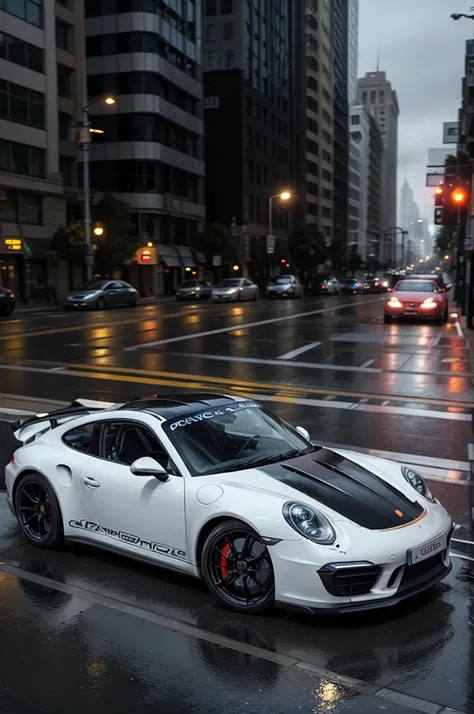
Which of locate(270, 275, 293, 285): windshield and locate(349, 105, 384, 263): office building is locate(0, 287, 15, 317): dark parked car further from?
locate(349, 105, 384, 263): office building

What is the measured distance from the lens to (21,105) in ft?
147

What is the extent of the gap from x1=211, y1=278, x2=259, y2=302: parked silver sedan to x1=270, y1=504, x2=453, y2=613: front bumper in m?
42.9

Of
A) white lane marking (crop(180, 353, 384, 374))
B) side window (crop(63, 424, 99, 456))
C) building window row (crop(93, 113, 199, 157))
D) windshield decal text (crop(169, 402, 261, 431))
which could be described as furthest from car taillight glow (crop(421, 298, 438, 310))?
building window row (crop(93, 113, 199, 157))

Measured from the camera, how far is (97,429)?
245 inches

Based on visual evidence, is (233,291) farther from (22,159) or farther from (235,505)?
(235,505)

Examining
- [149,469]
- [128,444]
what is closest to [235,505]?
[149,469]

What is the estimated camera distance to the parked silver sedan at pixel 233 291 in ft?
156

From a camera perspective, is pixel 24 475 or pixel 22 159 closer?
pixel 24 475

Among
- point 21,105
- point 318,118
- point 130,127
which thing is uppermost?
point 318,118

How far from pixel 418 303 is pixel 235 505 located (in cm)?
2498

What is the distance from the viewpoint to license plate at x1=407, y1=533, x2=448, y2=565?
4855 mm

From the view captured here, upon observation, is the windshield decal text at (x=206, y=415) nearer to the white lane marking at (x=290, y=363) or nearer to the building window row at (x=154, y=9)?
the white lane marking at (x=290, y=363)

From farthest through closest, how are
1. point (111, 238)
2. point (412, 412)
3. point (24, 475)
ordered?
1. point (111, 238)
2. point (412, 412)
3. point (24, 475)

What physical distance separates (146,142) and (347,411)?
4976 centimetres
